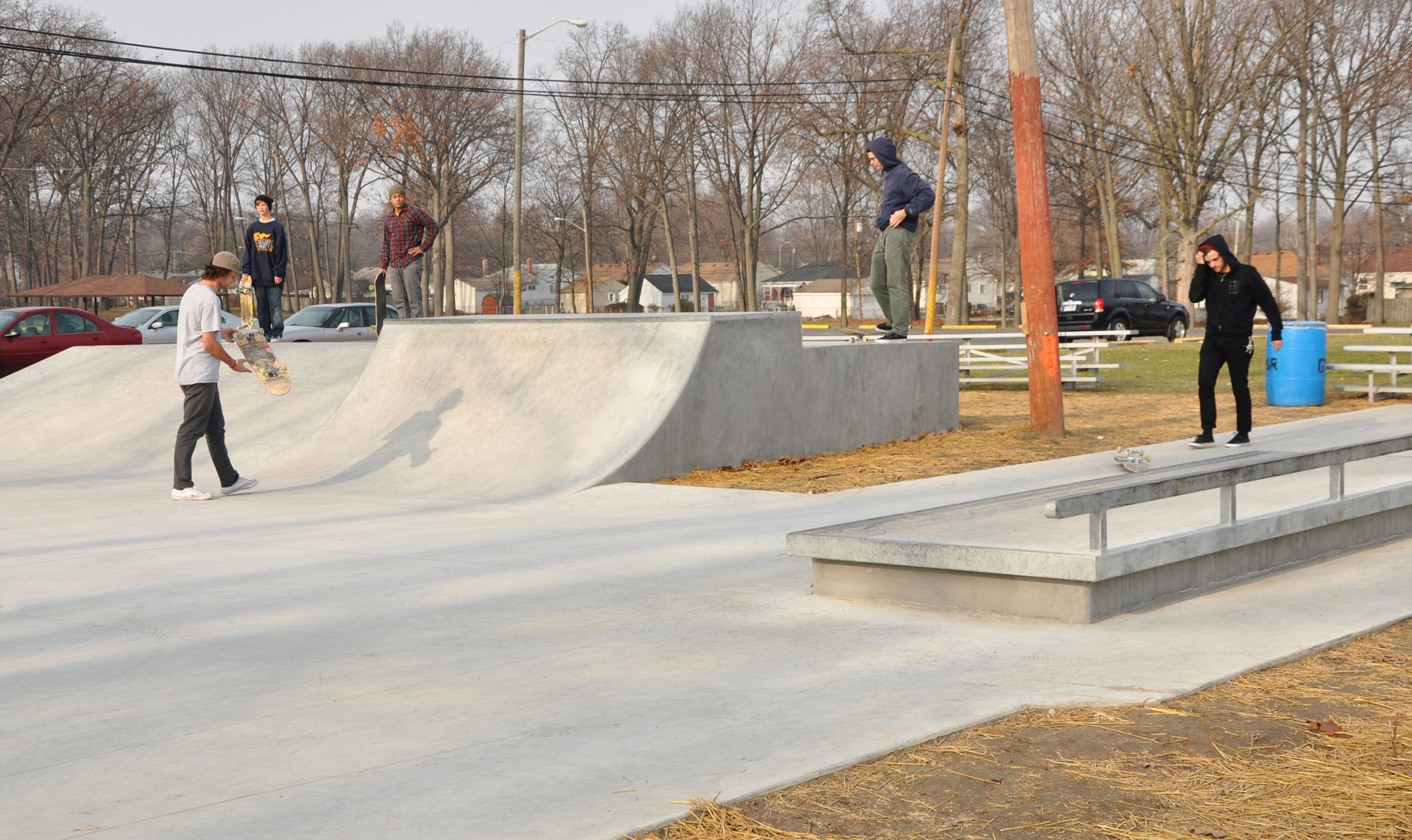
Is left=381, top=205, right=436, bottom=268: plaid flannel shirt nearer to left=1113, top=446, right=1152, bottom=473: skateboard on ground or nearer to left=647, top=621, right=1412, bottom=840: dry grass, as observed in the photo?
left=1113, top=446, right=1152, bottom=473: skateboard on ground

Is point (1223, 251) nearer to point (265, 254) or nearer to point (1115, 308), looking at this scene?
point (265, 254)

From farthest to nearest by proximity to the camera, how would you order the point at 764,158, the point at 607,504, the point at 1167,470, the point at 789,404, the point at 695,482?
the point at 764,158, the point at 789,404, the point at 695,482, the point at 607,504, the point at 1167,470

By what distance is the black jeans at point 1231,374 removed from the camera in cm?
1004

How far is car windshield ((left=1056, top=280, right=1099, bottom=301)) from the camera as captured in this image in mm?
31062

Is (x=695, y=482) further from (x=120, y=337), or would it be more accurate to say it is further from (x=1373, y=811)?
(x=120, y=337)

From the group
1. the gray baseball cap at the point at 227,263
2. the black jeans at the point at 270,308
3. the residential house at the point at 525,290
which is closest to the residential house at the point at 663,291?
the residential house at the point at 525,290

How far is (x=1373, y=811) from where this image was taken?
2797 mm

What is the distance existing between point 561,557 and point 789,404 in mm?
4586

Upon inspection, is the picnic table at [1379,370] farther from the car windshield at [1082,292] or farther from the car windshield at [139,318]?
the car windshield at [139,318]

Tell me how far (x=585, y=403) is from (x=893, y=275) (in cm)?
350

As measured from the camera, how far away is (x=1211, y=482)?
16.5 ft

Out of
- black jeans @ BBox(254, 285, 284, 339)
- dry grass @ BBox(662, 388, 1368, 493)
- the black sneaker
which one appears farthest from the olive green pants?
black jeans @ BBox(254, 285, 284, 339)

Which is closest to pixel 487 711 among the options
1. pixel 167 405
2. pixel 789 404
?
pixel 789 404

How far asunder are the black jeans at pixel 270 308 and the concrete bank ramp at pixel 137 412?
969 millimetres
